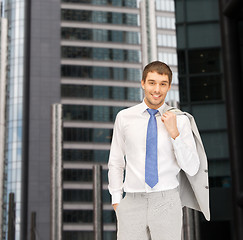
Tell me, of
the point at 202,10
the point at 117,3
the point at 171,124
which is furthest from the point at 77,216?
the point at 171,124

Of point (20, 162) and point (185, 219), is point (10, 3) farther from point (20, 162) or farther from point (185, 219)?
point (185, 219)

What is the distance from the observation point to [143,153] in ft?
12.2

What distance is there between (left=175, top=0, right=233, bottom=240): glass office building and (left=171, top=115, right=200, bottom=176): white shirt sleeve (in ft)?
36.8

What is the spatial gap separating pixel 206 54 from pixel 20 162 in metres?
64.2

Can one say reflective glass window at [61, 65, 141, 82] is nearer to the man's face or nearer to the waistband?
the man's face

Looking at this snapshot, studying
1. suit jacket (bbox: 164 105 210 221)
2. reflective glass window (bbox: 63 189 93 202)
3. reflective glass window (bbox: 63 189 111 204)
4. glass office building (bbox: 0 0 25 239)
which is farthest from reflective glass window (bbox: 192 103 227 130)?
reflective glass window (bbox: 63 189 93 202)

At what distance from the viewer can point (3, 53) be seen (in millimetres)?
45688

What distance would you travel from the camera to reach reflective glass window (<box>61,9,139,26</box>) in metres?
86.6

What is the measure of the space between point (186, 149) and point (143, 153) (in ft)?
1.03

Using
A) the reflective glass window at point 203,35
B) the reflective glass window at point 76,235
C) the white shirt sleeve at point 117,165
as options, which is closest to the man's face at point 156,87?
the white shirt sleeve at point 117,165

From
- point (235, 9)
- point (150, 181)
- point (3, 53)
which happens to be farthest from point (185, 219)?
point (3, 53)

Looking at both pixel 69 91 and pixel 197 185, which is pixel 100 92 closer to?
pixel 69 91

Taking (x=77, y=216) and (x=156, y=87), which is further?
(x=77, y=216)

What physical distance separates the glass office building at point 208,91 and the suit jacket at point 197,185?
36.1 ft
